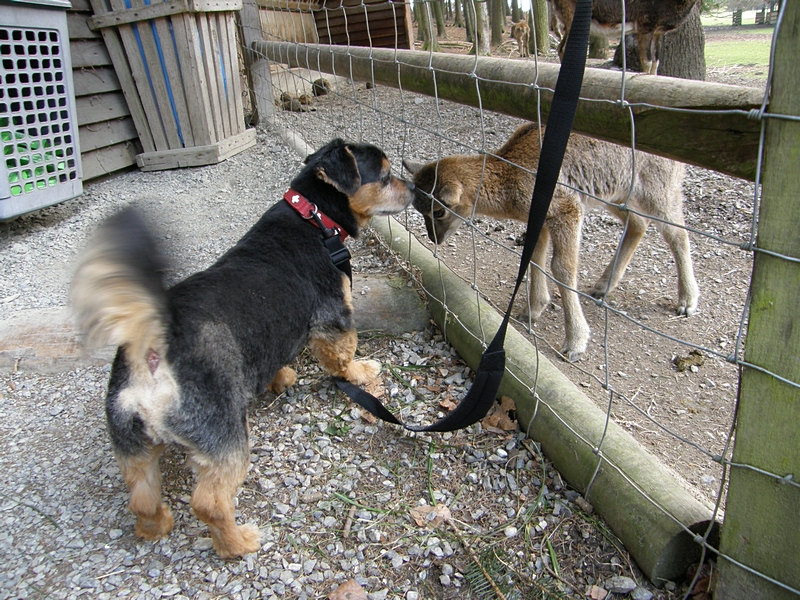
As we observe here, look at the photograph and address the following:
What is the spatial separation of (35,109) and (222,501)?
16.3ft

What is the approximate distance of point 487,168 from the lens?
4.28m

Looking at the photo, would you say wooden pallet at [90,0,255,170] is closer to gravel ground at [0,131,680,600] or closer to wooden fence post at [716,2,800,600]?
gravel ground at [0,131,680,600]

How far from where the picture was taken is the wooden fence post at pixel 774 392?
4.61 ft

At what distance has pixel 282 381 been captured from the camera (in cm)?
342

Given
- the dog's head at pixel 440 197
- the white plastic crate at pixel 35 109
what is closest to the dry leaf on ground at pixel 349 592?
the dog's head at pixel 440 197

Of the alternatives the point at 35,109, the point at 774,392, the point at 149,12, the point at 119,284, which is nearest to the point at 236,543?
the point at 119,284

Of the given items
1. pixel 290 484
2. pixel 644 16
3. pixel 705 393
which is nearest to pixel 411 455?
pixel 290 484

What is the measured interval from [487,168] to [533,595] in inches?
118

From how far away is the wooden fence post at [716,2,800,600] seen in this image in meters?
1.40

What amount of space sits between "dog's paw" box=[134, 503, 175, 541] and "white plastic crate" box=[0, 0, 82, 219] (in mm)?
4082

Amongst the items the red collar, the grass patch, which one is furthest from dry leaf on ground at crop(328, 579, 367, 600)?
the grass patch

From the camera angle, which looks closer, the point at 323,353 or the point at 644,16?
the point at 323,353

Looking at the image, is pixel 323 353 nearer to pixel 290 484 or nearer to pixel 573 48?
pixel 290 484

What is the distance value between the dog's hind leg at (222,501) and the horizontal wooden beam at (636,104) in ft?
6.39
